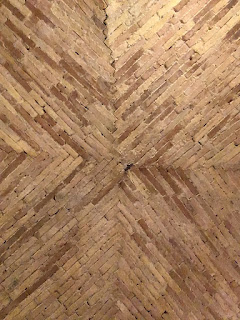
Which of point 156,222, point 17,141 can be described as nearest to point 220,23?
point 156,222

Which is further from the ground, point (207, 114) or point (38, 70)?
point (38, 70)

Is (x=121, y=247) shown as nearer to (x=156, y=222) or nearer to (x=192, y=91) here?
(x=156, y=222)

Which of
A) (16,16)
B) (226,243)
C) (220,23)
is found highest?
(16,16)

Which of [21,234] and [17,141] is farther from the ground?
[17,141]

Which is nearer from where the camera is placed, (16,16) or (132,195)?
(16,16)

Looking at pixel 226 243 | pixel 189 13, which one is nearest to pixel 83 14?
pixel 189 13

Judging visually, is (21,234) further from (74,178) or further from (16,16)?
(16,16)
